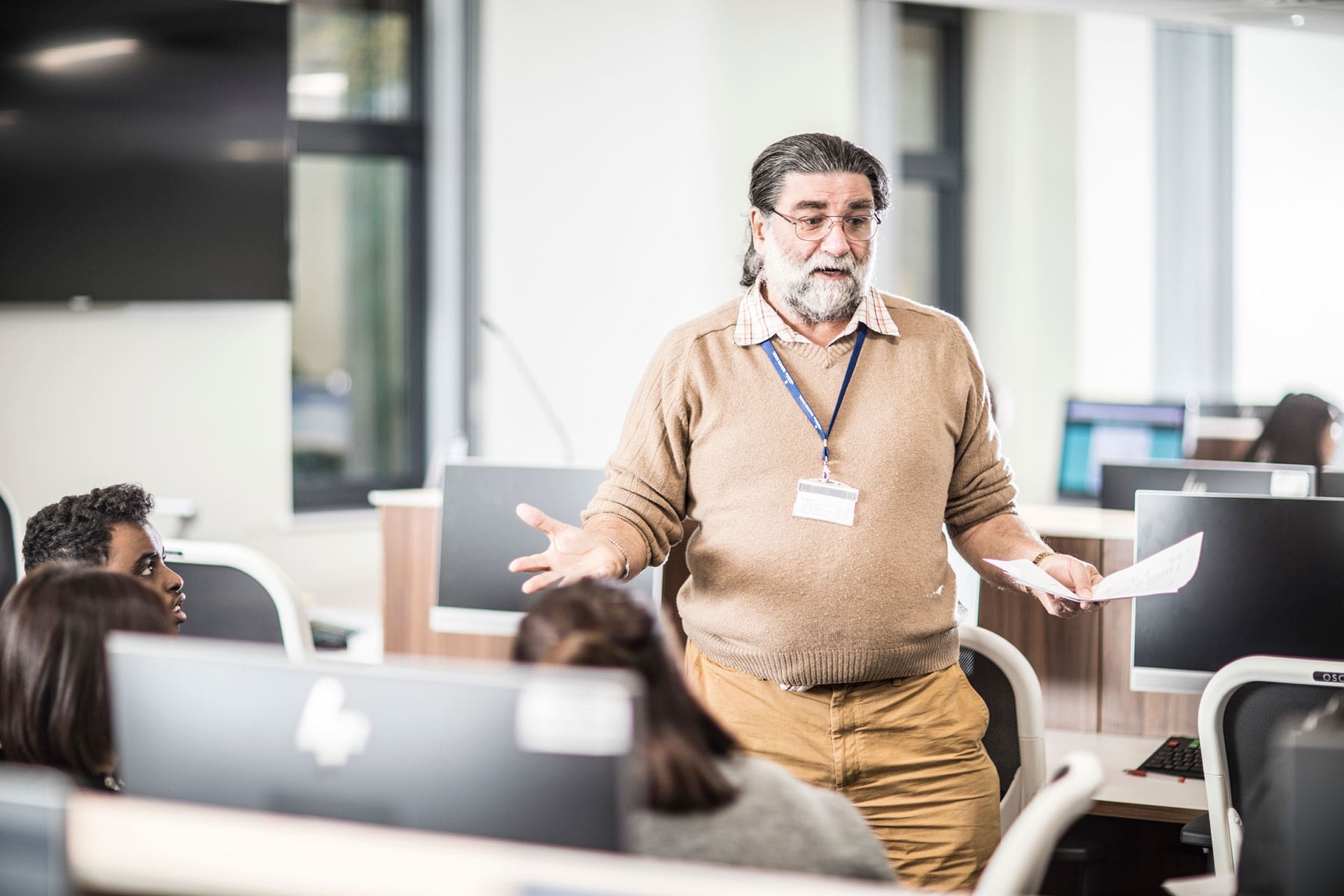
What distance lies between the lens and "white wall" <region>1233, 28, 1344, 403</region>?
23.2 ft

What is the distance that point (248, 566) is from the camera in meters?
2.26

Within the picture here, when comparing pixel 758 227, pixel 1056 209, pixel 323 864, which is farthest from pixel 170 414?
pixel 1056 209

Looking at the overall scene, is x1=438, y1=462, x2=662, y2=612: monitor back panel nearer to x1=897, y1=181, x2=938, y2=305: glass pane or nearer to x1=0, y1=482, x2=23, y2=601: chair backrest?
x1=0, y1=482, x2=23, y2=601: chair backrest

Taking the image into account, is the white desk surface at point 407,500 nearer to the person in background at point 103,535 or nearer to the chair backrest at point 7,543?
the chair backrest at point 7,543

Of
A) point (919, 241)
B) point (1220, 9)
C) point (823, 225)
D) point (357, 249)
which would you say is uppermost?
point (1220, 9)

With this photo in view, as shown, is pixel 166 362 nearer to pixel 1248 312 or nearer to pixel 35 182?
pixel 35 182

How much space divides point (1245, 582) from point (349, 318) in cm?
387

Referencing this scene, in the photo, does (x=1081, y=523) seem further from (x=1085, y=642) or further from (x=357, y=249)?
(x=357, y=249)

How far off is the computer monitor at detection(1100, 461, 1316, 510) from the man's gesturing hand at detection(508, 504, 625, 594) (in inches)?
56.4

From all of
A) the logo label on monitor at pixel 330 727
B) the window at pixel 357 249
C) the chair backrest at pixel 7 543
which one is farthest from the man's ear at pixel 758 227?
the window at pixel 357 249

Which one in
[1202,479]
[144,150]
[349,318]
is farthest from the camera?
[349,318]

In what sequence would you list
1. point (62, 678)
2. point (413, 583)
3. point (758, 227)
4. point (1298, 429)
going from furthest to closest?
point (1298, 429) < point (413, 583) < point (758, 227) < point (62, 678)

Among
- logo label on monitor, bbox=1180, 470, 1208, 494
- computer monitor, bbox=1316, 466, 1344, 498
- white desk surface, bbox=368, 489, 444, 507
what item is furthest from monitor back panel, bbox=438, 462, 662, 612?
computer monitor, bbox=1316, 466, 1344, 498

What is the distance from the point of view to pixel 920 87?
271 inches
